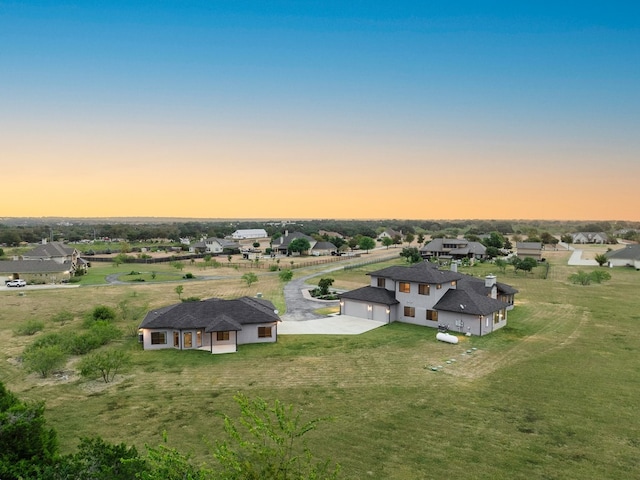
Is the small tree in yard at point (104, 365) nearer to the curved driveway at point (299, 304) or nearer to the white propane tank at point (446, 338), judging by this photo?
the curved driveway at point (299, 304)

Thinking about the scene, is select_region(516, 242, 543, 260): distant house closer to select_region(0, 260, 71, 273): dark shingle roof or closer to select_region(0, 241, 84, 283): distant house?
select_region(0, 241, 84, 283): distant house

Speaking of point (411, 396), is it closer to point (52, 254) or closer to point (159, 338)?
point (159, 338)

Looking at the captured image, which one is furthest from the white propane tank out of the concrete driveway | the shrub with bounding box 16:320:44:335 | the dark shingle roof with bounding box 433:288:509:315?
the shrub with bounding box 16:320:44:335

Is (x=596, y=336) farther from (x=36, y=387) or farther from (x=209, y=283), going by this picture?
(x=209, y=283)

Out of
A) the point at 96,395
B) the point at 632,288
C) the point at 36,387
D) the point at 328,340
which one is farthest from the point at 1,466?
the point at 632,288

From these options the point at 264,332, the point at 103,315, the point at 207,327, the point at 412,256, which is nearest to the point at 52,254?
the point at 103,315

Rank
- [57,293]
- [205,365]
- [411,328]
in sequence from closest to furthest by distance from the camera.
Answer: [205,365] < [411,328] < [57,293]
